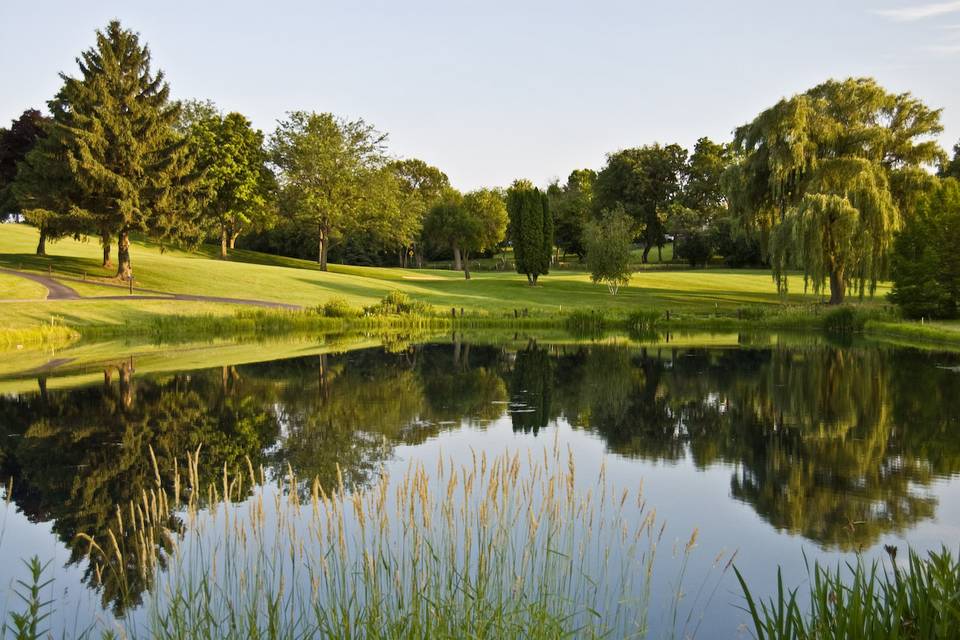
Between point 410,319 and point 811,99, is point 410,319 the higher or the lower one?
the lower one

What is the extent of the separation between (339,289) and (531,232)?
657 inches

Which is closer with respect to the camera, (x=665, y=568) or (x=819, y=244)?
(x=665, y=568)

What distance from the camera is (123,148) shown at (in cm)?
4519

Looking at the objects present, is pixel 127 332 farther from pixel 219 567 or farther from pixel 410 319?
pixel 219 567

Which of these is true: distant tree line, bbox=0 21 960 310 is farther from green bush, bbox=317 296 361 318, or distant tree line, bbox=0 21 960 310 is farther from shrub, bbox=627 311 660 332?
green bush, bbox=317 296 361 318

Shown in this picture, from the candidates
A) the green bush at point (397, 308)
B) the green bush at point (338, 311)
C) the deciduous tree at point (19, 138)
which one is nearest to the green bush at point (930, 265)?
the green bush at point (397, 308)

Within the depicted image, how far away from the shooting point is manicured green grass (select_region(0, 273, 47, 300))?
3869 centimetres

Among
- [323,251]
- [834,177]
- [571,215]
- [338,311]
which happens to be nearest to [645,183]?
[571,215]

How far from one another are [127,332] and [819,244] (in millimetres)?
32896

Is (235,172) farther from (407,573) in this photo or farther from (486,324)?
(407,573)

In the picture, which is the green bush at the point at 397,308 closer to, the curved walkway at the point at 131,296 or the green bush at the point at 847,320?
the curved walkway at the point at 131,296

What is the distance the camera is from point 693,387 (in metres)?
20.4

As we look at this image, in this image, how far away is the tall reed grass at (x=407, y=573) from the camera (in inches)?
218

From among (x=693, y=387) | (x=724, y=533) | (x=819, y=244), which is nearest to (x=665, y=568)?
(x=724, y=533)
